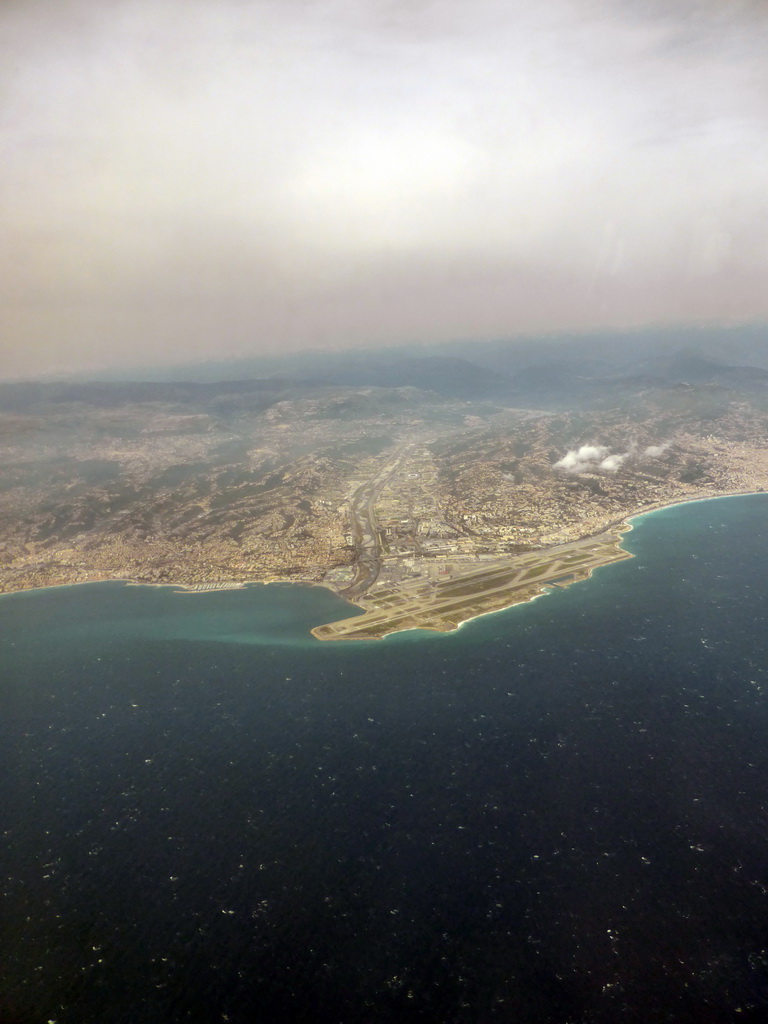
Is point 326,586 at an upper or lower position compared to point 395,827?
lower

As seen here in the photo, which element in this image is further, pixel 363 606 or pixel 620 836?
pixel 363 606

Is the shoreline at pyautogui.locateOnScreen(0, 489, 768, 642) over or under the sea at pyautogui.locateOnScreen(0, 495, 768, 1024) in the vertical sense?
under

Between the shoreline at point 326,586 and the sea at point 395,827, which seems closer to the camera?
the sea at point 395,827

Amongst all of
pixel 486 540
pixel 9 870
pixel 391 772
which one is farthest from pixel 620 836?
pixel 486 540

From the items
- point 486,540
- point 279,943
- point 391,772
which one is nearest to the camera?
point 279,943

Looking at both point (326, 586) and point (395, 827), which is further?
point (326, 586)

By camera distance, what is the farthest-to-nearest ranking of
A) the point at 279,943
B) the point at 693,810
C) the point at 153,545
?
the point at 153,545 → the point at 693,810 → the point at 279,943

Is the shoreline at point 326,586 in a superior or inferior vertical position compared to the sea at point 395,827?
inferior

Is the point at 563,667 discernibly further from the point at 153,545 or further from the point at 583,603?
the point at 153,545
